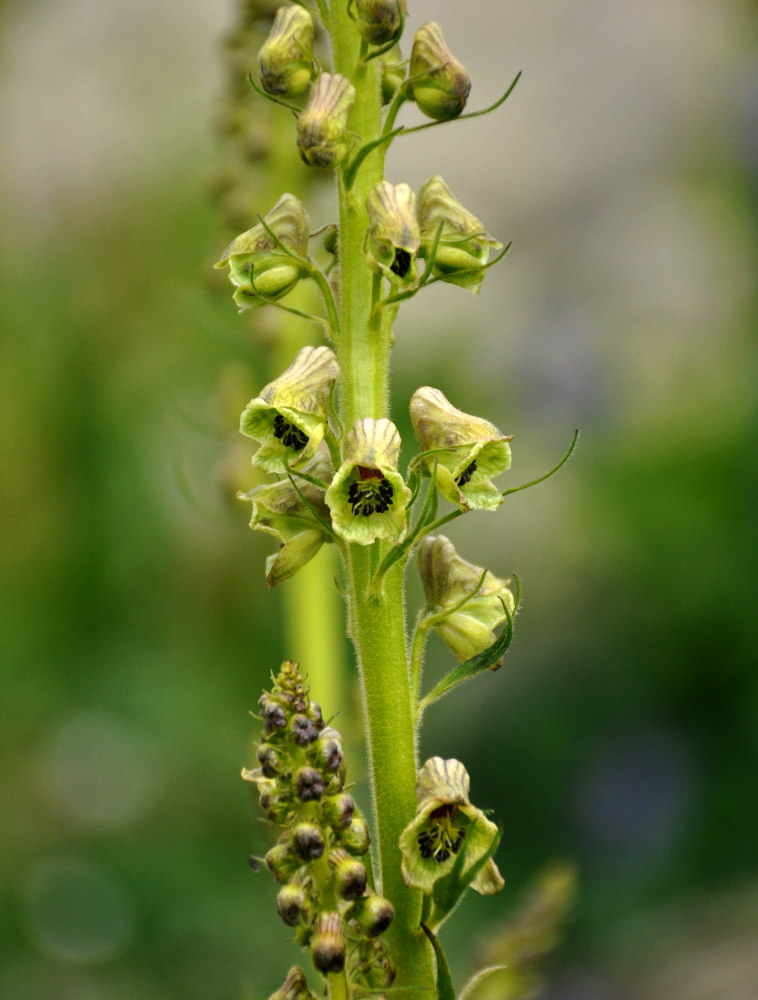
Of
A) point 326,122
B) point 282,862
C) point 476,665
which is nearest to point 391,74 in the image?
point 326,122

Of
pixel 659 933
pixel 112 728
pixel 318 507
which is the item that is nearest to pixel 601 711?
pixel 659 933

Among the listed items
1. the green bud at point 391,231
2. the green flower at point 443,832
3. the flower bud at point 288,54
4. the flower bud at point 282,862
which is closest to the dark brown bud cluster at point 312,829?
the flower bud at point 282,862

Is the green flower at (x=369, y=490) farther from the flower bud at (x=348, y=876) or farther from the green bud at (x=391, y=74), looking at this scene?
the green bud at (x=391, y=74)

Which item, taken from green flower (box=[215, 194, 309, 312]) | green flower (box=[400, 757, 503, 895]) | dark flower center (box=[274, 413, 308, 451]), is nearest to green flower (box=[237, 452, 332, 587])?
dark flower center (box=[274, 413, 308, 451])

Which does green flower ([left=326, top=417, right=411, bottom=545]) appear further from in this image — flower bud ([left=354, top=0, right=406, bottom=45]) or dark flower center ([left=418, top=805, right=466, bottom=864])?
flower bud ([left=354, top=0, right=406, bottom=45])

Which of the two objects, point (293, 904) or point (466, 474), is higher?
point (466, 474)

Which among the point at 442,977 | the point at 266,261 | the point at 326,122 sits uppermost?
the point at 326,122

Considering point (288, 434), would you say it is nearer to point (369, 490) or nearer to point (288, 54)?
point (369, 490)
